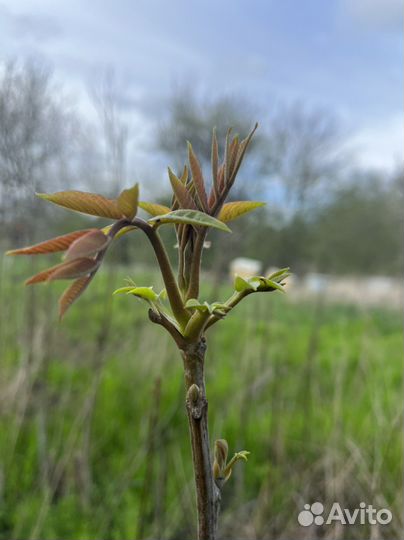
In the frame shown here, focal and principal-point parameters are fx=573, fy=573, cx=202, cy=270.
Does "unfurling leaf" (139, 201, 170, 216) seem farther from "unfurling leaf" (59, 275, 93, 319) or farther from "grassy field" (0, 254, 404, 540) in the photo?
"grassy field" (0, 254, 404, 540)

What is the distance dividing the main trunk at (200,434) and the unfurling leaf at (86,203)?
8 cm

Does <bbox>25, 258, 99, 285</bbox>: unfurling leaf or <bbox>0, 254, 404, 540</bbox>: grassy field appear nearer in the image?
<bbox>25, 258, 99, 285</bbox>: unfurling leaf

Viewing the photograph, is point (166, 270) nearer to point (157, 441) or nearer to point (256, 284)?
point (256, 284)

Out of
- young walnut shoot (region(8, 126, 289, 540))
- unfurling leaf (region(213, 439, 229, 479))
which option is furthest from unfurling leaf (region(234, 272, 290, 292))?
unfurling leaf (region(213, 439, 229, 479))

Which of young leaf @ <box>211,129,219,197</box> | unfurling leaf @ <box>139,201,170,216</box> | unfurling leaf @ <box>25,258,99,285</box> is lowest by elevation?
unfurling leaf @ <box>25,258,99,285</box>

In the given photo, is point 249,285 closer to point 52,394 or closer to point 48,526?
point 48,526

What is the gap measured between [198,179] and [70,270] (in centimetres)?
9

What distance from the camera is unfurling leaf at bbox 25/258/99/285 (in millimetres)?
272

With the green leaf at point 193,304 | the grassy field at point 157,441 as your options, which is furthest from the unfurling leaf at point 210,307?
the grassy field at point 157,441

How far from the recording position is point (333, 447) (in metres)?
1.55

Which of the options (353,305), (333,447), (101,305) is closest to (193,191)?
(333,447)

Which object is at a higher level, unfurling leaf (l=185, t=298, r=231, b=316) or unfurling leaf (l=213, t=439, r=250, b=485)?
unfurling leaf (l=185, t=298, r=231, b=316)

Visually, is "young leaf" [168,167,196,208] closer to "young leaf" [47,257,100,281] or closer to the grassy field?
"young leaf" [47,257,100,281]

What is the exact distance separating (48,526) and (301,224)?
972 centimetres
